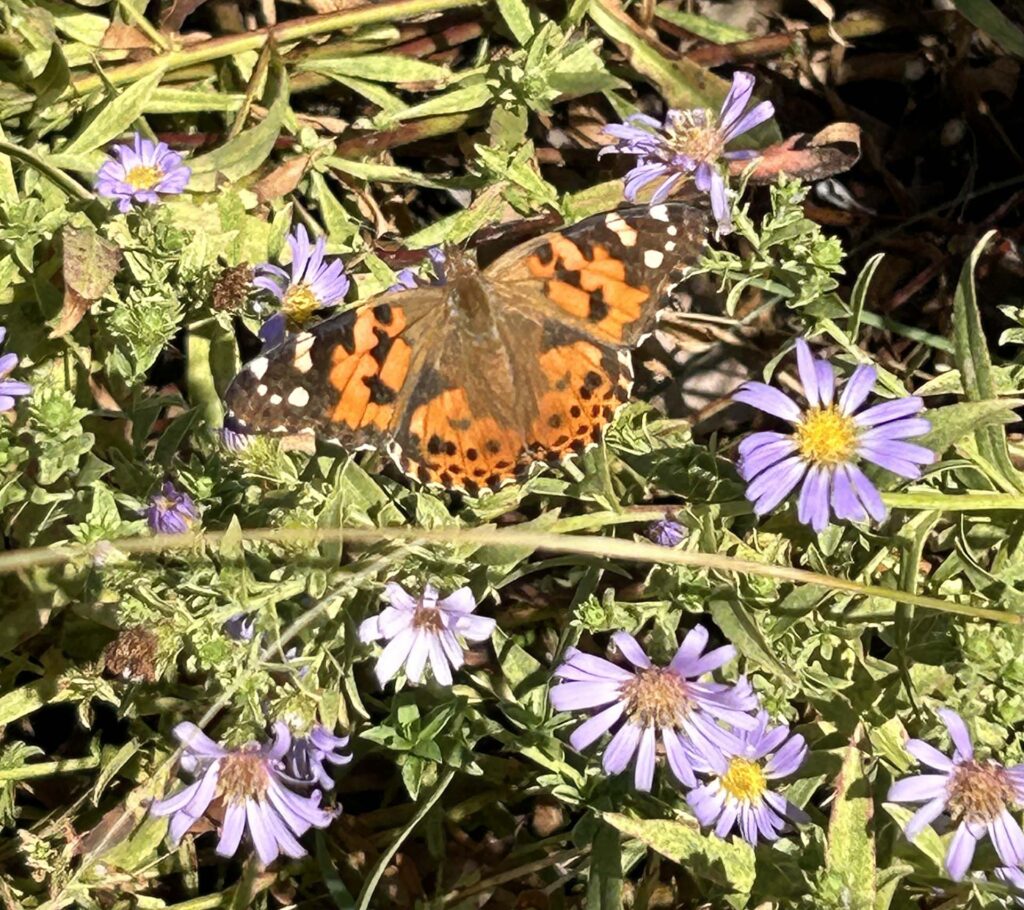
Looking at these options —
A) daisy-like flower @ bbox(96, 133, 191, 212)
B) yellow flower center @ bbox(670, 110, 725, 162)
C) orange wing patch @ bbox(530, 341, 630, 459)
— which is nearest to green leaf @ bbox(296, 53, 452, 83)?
daisy-like flower @ bbox(96, 133, 191, 212)

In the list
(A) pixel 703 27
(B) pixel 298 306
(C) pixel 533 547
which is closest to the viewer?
(C) pixel 533 547

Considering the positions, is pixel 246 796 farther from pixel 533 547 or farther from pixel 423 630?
pixel 533 547

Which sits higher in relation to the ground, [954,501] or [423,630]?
[954,501]

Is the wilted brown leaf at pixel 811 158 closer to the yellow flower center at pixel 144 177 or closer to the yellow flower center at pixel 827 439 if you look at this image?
the yellow flower center at pixel 827 439

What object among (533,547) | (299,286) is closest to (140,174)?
(299,286)

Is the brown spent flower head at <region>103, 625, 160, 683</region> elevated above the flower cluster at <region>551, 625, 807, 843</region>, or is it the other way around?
the brown spent flower head at <region>103, 625, 160, 683</region>

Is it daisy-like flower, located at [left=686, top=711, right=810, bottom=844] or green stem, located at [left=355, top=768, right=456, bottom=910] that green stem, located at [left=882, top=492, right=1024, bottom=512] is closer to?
daisy-like flower, located at [left=686, top=711, right=810, bottom=844]

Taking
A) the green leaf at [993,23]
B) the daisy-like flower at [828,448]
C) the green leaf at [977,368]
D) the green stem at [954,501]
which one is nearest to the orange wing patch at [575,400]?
the daisy-like flower at [828,448]
